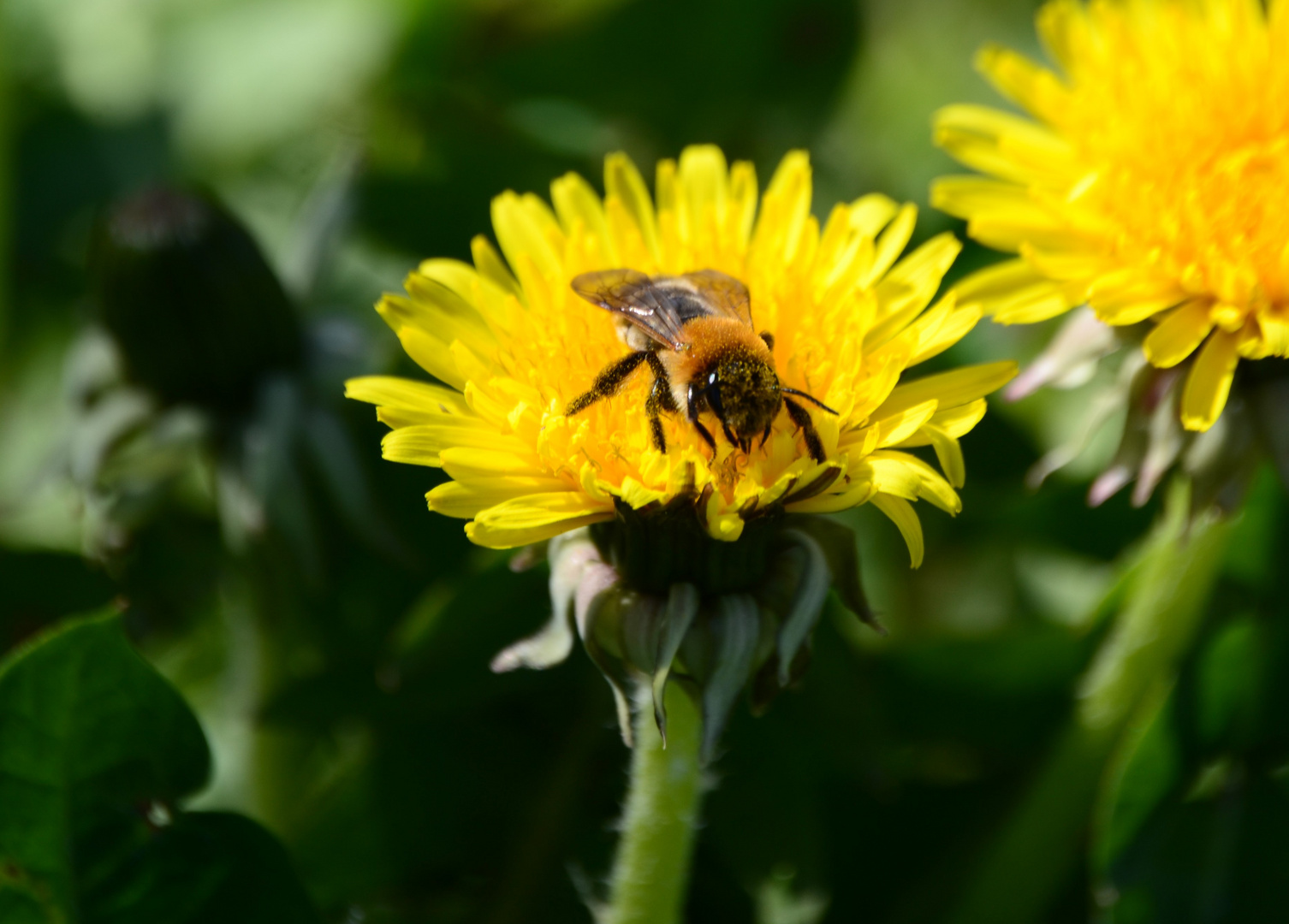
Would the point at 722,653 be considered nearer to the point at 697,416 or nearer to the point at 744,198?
the point at 697,416

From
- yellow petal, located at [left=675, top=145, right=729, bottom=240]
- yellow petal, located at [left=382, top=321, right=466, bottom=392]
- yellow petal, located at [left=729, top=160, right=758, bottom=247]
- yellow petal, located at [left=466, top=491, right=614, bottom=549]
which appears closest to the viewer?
yellow petal, located at [left=466, top=491, right=614, bottom=549]

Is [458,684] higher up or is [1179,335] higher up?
[1179,335]

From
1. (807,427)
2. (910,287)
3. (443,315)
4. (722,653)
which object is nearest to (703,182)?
(910,287)

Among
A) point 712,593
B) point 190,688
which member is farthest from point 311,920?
point 190,688

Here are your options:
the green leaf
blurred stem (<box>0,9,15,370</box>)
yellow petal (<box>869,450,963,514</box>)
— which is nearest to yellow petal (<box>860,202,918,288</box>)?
yellow petal (<box>869,450,963,514</box>)

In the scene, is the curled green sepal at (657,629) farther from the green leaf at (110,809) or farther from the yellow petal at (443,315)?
the green leaf at (110,809)

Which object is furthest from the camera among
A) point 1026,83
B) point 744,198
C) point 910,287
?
point 1026,83

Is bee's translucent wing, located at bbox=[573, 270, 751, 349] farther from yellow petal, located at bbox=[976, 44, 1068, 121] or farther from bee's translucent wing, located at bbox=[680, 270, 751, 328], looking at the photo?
yellow petal, located at bbox=[976, 44, 1068, 121]
